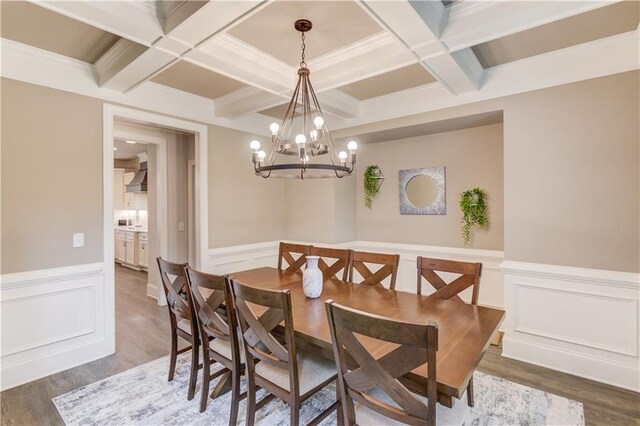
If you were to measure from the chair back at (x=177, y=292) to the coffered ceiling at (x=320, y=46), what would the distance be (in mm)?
1523

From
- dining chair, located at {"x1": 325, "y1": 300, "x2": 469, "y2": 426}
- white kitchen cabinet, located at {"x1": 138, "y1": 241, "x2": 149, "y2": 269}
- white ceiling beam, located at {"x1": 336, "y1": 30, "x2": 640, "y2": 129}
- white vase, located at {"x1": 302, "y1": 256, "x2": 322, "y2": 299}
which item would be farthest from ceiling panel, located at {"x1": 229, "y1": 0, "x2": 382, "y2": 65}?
white kitchen cabinet, located at {"x1": 138, "y1": 241, "x2": 149, "y2": 269}

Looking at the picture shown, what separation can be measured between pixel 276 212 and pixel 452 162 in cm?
252

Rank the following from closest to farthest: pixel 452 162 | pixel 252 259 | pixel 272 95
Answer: pixel 272 95 → pixel 452 162 → pixel 252 259

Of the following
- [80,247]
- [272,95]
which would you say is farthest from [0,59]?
[272,95]

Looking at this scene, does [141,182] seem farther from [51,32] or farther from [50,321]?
[51,32]

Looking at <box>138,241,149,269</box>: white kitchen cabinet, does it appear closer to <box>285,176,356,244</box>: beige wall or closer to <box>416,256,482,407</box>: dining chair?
<box>285,176,356,244</box>: beige wall

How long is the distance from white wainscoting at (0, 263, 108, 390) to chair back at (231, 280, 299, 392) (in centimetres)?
198

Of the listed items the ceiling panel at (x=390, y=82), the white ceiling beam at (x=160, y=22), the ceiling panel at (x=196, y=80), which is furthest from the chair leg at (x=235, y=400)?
the ceiling panel at (x=390, y=82)

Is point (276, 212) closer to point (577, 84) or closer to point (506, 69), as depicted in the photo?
→ point (506, 69)

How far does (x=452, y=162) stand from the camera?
3965 mm

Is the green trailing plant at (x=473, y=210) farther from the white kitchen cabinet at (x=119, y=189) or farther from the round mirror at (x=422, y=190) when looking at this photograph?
the white kitchen cabinet at (x=119, y=189)

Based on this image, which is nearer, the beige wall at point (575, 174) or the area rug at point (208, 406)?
the area rug at point (208, 406)

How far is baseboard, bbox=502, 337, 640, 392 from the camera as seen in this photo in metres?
2.43

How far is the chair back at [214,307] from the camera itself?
6.04 ft
